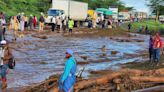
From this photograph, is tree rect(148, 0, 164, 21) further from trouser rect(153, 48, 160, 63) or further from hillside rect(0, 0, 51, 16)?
trouser rect(153, 48, 160, 63)

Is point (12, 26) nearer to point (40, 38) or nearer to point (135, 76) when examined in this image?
point (40, 38)

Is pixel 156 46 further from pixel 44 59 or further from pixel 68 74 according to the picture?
pixel 68 74

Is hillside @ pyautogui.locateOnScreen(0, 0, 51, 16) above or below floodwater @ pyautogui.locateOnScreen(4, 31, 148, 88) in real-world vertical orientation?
above

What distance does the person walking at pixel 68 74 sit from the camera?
1077cm

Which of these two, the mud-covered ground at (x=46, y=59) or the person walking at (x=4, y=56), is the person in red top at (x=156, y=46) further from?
the person walking at (x=4, y=56)

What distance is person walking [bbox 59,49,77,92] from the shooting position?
35.3 ft

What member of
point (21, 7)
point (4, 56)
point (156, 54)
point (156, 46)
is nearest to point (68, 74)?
point (4, 56)

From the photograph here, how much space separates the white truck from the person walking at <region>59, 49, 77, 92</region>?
3792 centimetres

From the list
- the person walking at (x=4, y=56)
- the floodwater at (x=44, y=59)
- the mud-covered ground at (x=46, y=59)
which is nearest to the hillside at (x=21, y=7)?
the mud-covered ground at (x=46, y=59)

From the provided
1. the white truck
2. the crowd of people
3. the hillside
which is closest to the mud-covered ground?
the crowd of people

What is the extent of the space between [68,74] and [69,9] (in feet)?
146

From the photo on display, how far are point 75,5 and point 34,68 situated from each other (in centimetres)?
3652

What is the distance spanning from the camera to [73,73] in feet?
36.1

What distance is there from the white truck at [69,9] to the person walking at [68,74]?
37.9 metres
